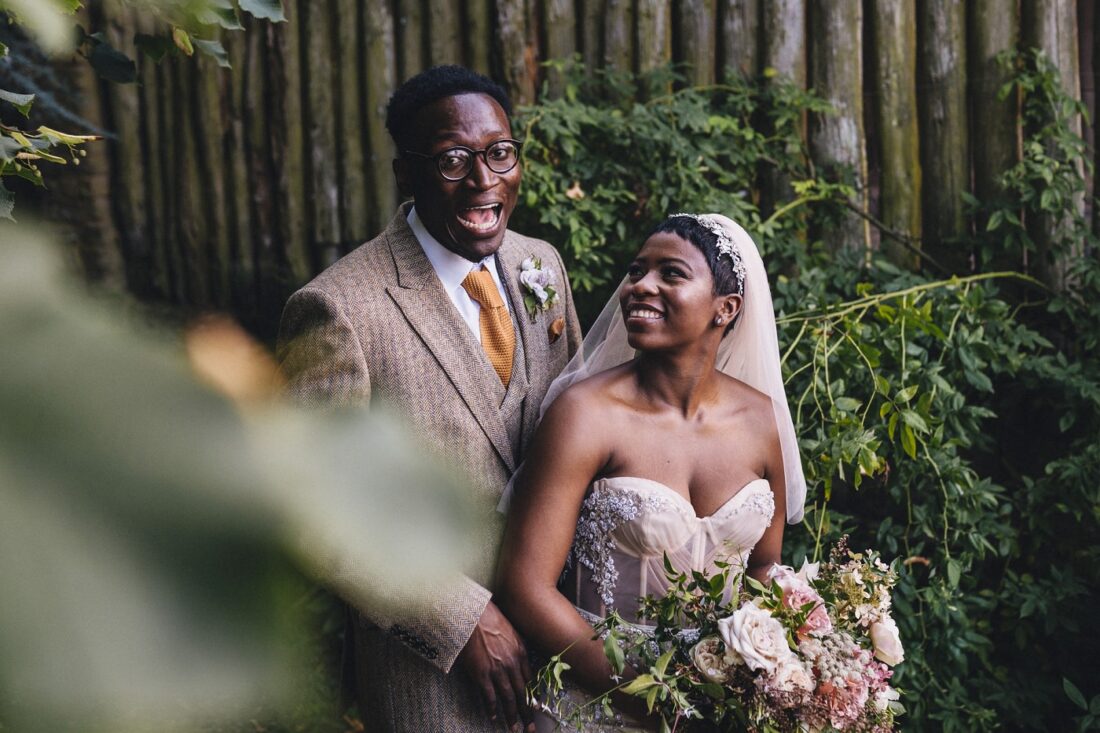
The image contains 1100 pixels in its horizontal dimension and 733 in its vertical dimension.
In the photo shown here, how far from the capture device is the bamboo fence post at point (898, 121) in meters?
3.62

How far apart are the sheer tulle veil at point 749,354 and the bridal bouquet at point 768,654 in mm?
494

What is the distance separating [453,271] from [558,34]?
175 cm

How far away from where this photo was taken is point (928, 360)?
10.8ft

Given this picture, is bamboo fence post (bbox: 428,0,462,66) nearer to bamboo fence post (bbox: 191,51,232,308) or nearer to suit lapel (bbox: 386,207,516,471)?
bamboo fence post (bbox: 191,51,232,308)

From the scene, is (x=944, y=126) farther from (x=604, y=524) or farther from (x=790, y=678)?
(x=790, y=678)

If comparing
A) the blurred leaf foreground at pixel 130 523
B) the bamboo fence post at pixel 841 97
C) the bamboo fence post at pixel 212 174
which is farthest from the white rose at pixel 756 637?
the bamboo fence post at pixel 212 174

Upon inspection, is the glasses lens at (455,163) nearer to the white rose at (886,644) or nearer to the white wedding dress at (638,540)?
the white wedding dress at (638,540)

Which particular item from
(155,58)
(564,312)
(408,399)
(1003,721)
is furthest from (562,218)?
→ (155,58)

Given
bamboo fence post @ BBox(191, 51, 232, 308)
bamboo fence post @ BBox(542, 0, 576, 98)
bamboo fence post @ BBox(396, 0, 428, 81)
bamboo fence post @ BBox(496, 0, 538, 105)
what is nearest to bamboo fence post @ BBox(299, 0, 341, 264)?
bamboo fence post @ BBox(396, 0, 428, 81)

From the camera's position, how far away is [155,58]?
101 cm

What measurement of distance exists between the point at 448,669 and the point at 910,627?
64.0 inches

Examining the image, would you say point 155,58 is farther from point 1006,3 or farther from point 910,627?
point 1006,3

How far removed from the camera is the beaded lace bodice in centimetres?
235

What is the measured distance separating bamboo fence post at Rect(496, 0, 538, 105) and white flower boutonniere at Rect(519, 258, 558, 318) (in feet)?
4.84
